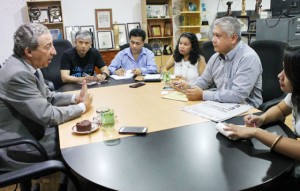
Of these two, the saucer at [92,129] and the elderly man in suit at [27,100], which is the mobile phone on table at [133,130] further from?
the elderly man in suit at [27,100]

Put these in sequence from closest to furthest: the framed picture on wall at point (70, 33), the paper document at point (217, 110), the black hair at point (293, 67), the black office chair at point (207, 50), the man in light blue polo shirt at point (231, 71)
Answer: the black hair at point (293, 67), the paper document at point (217, 110), the man in light blue polo shirt at point (231, 71), the black office chair at point (207, 50), the framed picture on wall at point (70, 33)

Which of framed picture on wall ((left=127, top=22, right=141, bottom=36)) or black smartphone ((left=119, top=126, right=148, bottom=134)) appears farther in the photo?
framed picture on wall ((left=127, top=22, right=141, bottom=36))

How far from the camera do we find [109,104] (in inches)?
79.1

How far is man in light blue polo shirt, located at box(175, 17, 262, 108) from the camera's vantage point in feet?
6.33

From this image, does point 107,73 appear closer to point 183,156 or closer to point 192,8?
point 183,156

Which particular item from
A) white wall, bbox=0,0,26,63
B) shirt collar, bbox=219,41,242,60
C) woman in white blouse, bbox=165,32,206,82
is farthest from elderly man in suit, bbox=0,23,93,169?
white wall, bbox=0,0,26,63

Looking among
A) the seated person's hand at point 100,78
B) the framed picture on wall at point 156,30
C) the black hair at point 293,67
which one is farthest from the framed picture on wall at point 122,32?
the black hair at point 293,67

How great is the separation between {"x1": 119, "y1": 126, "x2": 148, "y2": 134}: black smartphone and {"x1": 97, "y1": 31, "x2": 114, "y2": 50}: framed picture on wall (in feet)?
A: 12.3

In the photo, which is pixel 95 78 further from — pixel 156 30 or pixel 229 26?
pixel 156 30

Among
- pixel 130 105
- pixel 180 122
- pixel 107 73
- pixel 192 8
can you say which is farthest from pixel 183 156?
pixel 192 8

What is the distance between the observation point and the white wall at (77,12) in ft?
14.7

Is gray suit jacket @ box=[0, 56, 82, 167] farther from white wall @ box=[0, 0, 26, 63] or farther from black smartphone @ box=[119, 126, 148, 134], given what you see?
white wall @ box=[0, 0, 26, 63]

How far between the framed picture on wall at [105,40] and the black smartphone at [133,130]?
3.75m

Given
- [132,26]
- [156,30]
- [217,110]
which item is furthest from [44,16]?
[217,110]
